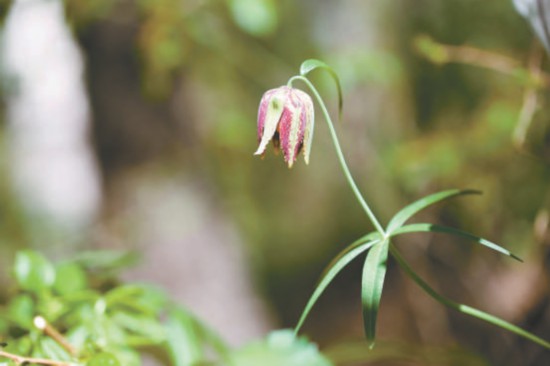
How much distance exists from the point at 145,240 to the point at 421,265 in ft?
2.89

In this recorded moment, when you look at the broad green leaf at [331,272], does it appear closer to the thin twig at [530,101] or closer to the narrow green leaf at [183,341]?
the narrow green leaf at [183,341]

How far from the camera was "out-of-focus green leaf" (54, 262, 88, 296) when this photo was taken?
539mm

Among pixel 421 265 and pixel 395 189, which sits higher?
pixel 395 189

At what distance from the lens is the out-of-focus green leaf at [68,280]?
539 millimetres

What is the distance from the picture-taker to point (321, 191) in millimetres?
3143

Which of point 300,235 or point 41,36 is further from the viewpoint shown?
point 300,235

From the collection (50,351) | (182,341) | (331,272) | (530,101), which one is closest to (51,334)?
(50,351)

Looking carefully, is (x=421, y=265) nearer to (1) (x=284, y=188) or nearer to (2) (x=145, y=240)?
(2) (x=145, y=240)

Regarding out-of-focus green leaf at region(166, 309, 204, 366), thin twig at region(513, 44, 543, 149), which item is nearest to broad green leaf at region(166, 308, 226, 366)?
out-of-focus green leaf at region(166, 309, 204, 366)

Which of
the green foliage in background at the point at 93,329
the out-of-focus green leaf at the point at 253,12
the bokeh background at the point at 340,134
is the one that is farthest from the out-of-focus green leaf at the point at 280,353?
the out-of-focus green leaf at the point at 253,12

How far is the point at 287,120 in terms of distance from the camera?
0.47 metres

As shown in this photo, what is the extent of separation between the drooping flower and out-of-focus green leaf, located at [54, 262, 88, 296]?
0.24m

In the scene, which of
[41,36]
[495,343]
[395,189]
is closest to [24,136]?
[41,36]

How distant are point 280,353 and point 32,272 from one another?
26 centimetres
